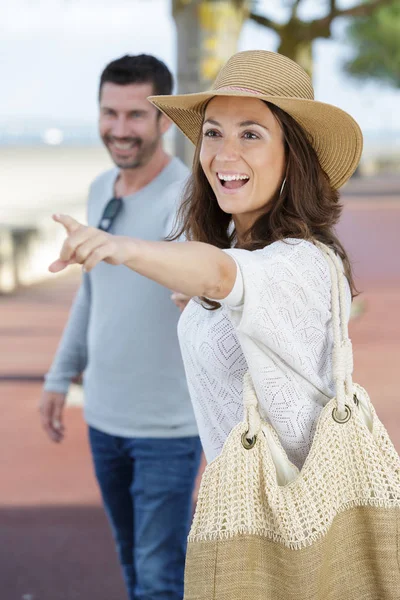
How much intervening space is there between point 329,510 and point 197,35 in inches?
255

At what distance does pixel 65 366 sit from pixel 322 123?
1816mm

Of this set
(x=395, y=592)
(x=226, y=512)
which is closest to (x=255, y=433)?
(x=226, y=512)

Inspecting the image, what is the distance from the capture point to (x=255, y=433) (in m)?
2.10

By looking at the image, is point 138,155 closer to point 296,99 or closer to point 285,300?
point 296,99

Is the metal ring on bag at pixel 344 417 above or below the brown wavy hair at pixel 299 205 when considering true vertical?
below

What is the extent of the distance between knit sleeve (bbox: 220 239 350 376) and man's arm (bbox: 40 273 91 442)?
1.67 meters

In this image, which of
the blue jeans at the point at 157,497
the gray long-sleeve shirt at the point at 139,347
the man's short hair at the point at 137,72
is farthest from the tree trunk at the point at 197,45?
the blue jeans at the point at 157,497

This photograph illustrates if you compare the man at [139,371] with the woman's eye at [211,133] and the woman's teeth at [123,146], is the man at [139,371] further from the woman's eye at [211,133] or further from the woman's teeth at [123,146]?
the woman's eye at [211,133]

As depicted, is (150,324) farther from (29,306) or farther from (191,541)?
(29,306)

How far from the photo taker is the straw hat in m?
2.30

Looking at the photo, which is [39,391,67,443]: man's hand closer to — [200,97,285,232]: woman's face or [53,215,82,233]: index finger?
[200,97,285,232]: woman's face

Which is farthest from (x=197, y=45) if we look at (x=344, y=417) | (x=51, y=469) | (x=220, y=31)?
(x=344, y=417)

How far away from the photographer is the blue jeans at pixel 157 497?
330cm

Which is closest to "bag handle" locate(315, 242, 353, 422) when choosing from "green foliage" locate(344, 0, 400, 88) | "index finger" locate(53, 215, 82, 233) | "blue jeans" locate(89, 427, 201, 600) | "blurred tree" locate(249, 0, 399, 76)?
"index finger" locate(53, 215, 82, 233)
